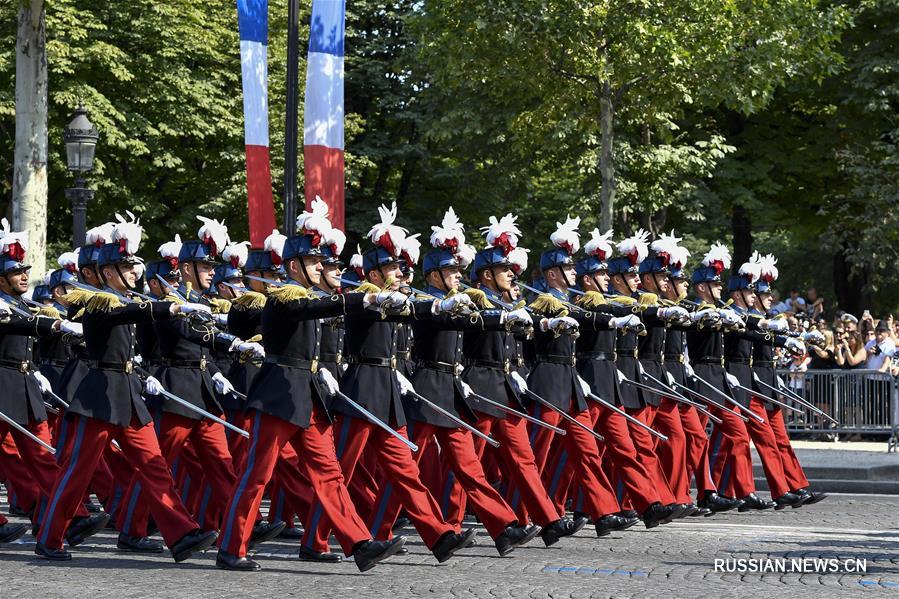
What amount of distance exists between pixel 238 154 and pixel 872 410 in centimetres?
1731

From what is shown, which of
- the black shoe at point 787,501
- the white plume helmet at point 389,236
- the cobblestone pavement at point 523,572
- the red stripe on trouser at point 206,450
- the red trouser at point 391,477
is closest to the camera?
the cobblestone pavement at point 523,572

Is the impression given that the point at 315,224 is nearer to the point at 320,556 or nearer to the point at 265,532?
the point at 320,556

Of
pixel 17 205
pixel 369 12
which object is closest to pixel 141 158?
pixel 369 12

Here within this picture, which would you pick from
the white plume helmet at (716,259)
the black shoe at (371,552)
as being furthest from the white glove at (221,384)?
the white plume helmet at (716,259)

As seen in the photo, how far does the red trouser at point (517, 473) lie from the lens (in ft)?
34.6

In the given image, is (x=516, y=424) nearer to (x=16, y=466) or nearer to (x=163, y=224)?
(x=16, y=466)

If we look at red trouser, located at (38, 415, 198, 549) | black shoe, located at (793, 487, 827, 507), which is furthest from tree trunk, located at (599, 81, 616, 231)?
red trouser, located at (38, 415, 198, 549)

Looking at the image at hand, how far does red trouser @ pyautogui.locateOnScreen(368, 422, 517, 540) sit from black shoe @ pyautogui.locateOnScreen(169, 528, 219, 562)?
1003mm

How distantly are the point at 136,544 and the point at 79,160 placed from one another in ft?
31.6

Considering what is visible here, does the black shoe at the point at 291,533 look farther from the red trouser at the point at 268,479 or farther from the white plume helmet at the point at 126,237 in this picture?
the white plume helmet at the point at 126,237

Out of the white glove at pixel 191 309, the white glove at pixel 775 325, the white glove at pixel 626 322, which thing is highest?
the white glove at pixel 191 309

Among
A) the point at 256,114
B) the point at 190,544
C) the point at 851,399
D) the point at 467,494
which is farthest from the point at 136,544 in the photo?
the point at 851,399

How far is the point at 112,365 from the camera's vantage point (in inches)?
390

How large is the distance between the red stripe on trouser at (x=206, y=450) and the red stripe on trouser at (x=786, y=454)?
5.08 meters
